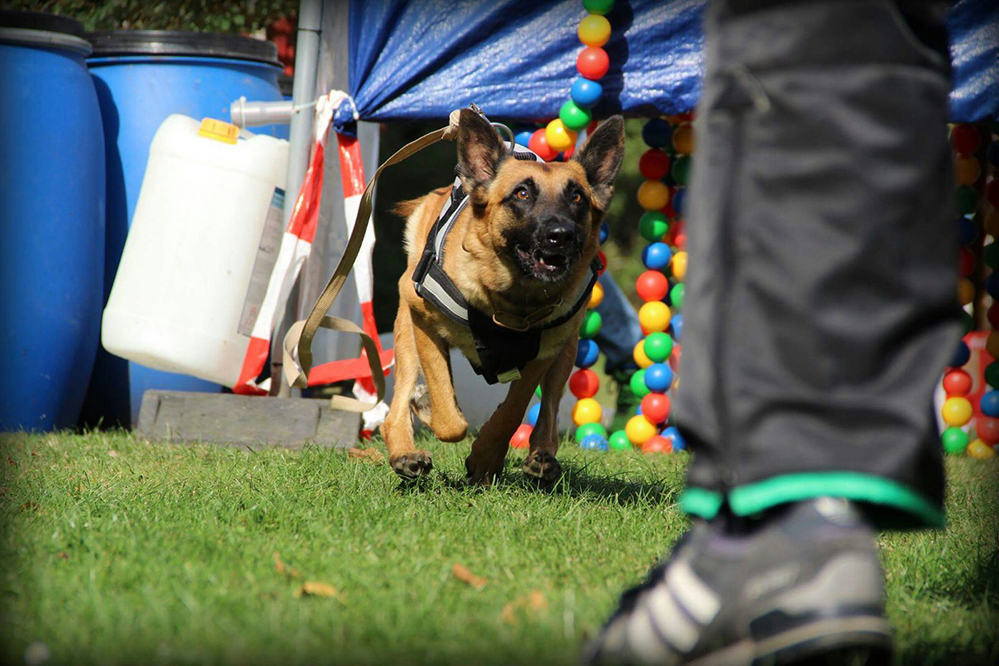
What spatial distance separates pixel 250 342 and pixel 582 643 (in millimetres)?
3668

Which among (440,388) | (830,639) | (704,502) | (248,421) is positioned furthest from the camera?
(248,421)

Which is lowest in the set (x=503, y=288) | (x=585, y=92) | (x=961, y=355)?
(x=961, y=355)

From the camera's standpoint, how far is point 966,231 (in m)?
5.25

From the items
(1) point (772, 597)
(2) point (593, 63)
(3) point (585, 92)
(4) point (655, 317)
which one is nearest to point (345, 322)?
(3) point (585, 92)

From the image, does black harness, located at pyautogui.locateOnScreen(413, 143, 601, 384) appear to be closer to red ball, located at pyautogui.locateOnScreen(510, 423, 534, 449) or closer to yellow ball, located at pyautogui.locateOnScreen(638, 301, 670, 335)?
red ball, located at pyautogui.locateOnScreen(510, 423, 534, 449)

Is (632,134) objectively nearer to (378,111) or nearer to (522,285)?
(378,111)

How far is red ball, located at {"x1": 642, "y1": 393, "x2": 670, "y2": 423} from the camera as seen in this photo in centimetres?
535

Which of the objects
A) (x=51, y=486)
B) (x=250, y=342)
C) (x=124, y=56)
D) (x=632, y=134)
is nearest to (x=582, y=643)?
(x=51, y=486)

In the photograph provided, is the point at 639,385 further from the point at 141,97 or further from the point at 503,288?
the point at 141,97

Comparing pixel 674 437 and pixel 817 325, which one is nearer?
pixel 817 325

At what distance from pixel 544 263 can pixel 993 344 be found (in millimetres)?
3382

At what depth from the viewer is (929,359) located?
1.27 meters

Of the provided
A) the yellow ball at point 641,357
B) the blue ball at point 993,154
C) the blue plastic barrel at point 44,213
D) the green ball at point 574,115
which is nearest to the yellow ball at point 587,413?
the yellow ball at point 641,357

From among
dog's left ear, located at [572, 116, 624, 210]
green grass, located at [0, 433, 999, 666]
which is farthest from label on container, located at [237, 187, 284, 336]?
dog's left ear, located at [572, 116, 624, 210]
